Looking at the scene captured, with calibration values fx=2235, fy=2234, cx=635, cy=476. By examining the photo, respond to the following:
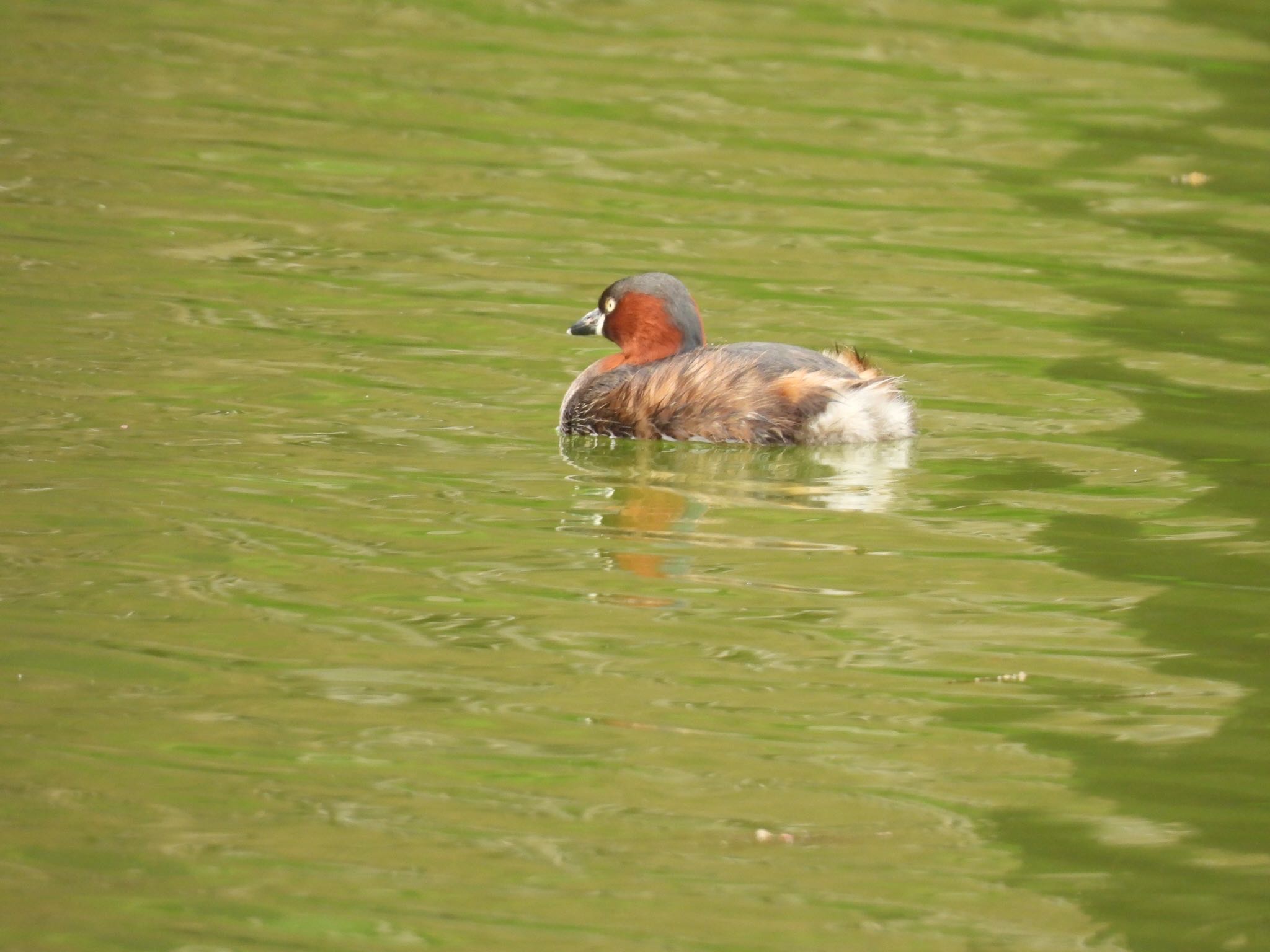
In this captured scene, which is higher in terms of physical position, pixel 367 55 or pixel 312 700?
pixel 367 55

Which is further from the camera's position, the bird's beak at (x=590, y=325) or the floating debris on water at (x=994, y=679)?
the bird's beak at (x=590, y=325)

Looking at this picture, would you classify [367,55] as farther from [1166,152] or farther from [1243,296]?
[1243,296]

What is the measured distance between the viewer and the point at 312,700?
17.6ft

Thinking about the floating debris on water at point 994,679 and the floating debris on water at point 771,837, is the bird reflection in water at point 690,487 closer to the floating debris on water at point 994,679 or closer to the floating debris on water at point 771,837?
the floating debris on water at point 994,679

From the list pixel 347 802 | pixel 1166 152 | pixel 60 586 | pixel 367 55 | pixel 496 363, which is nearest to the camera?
pixel 347 802

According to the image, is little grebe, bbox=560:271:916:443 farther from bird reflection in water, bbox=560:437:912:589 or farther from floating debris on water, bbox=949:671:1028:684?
floating debris on water, bbox=949:671:1028:684

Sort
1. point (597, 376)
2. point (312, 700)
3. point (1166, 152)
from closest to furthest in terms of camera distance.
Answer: point (312, 700) → point (597, 376) → point (1166, 152)

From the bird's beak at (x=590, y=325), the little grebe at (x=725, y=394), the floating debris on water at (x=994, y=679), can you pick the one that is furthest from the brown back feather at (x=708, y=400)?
the floating debris on water at (x=994, y=679)

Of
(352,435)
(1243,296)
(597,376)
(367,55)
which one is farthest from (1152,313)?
(367,55)

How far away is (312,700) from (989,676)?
173cm

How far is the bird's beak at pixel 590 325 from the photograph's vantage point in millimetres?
8805

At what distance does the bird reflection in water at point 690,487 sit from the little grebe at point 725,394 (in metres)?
0.06

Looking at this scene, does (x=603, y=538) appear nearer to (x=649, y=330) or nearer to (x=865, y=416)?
(x=865, y=416)

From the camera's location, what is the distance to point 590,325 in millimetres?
8844
